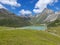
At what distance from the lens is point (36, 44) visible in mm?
47938

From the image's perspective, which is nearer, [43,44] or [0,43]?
[0,43]

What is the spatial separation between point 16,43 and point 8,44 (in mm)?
2629

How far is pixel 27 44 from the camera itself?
45.9 metres

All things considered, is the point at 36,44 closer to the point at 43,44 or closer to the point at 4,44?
the point at 43,44

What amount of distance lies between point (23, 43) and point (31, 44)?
8.11 feet

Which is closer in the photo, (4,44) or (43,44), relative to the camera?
(4,44)

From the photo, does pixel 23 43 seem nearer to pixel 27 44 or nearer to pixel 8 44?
pixel 27 44

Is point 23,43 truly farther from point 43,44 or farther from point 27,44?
point 43,44

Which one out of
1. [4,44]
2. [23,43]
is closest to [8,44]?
[4,44]

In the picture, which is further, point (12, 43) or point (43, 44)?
point (43, 44)

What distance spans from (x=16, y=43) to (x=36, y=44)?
21.2ft

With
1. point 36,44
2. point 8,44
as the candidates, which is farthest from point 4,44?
point 36,44

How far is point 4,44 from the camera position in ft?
144

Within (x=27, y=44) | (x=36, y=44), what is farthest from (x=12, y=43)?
(x=36, y=44)
